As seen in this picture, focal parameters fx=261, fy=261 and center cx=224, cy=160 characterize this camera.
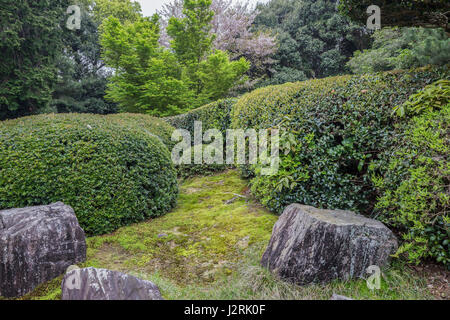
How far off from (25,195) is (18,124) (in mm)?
1179

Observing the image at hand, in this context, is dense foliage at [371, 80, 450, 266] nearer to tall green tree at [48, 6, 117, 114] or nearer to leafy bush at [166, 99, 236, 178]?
leafy bush at [166, 99, 236, 178]

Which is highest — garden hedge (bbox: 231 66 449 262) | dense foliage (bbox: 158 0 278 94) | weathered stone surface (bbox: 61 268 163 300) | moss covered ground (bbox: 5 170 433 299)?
dense foliage (bbox: 158 0 278 94)

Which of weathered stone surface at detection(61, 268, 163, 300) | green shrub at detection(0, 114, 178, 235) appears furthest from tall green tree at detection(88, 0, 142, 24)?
weathered stone surface at detection(61, 268, 163, 300)

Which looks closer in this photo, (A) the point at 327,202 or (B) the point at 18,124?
(A) the point at 327,202

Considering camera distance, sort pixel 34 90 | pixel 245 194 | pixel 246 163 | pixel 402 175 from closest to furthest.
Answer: pixel 402 175
pixel 245 194
pixel 246 163
pixel 34 90

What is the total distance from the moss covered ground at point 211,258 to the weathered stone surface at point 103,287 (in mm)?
350

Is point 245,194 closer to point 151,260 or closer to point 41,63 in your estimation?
point 151,260

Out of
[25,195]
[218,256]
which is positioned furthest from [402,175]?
[25,195]

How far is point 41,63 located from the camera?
1266 centimetres

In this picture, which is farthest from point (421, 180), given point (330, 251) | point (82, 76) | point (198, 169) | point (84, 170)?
point (82, 76)

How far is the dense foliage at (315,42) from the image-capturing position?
1570 centimetres

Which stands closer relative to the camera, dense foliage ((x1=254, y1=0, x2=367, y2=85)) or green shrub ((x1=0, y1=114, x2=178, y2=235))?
green shrub ((x1=0, y1=114, x2=178, y2=235))

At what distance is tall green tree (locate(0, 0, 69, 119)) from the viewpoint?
435 inches

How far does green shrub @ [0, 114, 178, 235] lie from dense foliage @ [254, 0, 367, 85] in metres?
12.8
